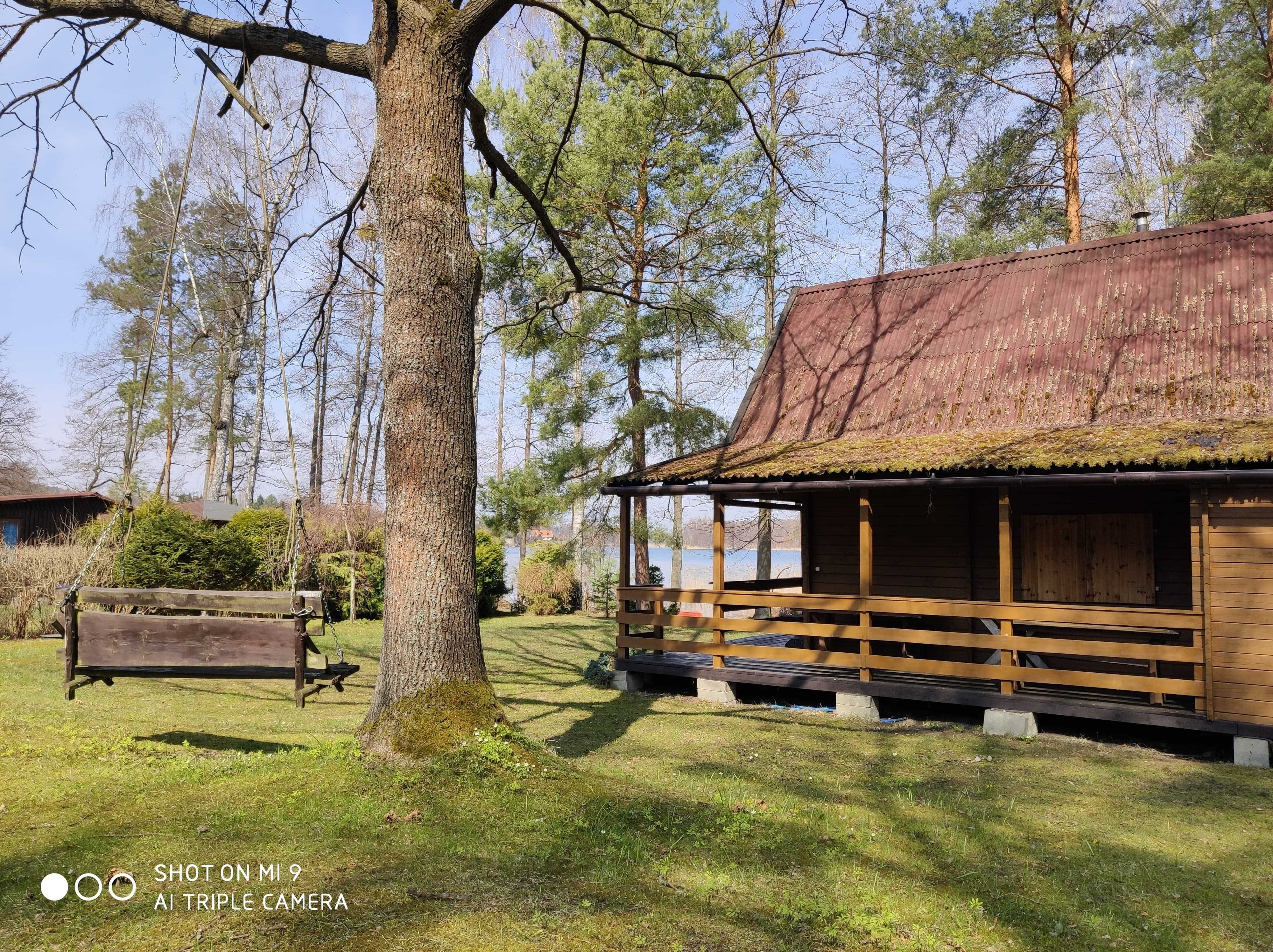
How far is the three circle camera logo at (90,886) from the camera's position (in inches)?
132

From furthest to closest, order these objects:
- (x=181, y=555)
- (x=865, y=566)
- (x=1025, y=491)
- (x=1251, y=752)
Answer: (x=181, y=555) < (x=1025, y=491) < (x=865, y=566) < (x=1251, y=752)

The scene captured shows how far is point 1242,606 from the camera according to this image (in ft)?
27.8

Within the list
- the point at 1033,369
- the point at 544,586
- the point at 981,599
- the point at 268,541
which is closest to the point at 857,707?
the point at 981,599

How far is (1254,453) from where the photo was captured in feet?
26.9

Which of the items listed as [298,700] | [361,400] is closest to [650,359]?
[298,700]

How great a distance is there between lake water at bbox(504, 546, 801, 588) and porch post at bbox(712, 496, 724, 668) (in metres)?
2.51

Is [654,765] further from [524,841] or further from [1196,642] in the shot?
[1196,642]

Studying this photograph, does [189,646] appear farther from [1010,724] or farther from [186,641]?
[1010,724]

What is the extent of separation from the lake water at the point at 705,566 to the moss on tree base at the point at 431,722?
9.66 m

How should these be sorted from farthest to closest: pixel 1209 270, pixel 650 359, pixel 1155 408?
pixel 650 359, pixel 1209 270, pixel 1155 408

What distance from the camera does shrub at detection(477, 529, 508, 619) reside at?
22.6 meters

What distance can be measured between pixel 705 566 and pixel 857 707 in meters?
56.0

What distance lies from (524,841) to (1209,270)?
39.1 ft

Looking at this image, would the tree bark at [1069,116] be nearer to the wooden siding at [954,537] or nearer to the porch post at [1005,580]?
the wooden siding at [954,537]
